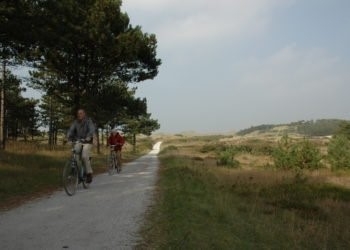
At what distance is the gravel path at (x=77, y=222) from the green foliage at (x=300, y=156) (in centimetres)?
2112

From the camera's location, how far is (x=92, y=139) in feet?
41.8

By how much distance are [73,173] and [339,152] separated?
27.6 m

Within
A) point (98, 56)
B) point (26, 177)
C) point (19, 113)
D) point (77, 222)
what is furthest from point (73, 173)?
point (19, 113)

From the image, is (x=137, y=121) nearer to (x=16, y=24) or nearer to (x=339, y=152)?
(x=339, y=152)

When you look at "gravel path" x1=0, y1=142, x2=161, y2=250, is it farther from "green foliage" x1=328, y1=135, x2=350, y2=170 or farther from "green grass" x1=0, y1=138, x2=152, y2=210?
"green foliage" x1=328, y1=135, x2=350, y2=170

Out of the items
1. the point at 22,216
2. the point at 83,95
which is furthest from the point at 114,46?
the point at 22,216

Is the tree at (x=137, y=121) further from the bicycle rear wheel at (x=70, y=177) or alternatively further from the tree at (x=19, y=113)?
the bicycle rear wheel at (x=70, y=177)

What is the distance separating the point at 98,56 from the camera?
31.6 meters

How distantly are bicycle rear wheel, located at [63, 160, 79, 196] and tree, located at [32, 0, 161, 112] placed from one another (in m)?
15.6

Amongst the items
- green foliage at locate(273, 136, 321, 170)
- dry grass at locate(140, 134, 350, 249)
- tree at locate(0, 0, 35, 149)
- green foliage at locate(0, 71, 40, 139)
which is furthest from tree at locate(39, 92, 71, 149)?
dry grass at locate(140, 134, 350, 249)

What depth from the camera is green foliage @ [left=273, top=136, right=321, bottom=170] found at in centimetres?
3142

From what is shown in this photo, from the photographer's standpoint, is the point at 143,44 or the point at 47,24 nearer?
the point at 47,24

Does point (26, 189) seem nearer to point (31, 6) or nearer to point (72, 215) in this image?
point (72, 215)

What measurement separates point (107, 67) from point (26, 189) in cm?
2044
